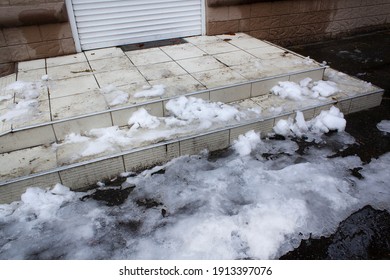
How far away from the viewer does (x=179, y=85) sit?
455 cm

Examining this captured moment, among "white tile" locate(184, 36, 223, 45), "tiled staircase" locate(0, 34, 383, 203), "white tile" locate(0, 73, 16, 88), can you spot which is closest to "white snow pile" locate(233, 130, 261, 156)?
"tiled staircase" locate(0, 34, 383, 203)

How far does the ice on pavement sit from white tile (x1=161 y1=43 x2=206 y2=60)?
2507 millimetres

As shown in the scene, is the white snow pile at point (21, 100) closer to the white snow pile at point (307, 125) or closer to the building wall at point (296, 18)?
the white snow pile at point (307, 125)

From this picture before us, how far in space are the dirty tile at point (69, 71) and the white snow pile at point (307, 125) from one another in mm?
3211

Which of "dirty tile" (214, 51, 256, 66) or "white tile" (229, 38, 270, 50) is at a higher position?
"white tile" (229, 38, 270, 50)

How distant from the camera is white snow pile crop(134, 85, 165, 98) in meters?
4.23

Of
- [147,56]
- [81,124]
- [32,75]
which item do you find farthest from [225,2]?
[81,124]

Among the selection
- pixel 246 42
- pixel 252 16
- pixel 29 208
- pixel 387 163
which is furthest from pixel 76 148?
pixel 252 16

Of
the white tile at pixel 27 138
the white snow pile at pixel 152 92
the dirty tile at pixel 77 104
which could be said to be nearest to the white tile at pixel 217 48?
the white snow pile at pixel 152 92

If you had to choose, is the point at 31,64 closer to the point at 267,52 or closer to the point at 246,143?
the point at 246,143

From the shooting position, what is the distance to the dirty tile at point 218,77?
14.9 ft

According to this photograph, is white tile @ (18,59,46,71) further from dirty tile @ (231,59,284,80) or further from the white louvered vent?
dirty tile @ (231,59,284,80)

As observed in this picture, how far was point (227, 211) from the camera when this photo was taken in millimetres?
3078
